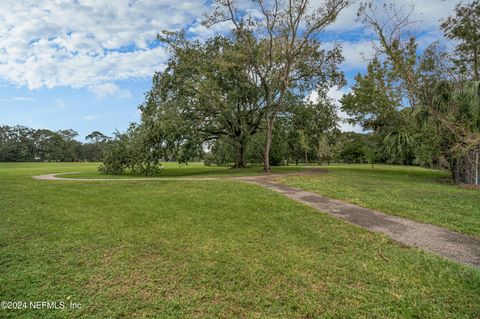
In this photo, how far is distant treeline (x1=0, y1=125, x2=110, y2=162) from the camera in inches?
2279

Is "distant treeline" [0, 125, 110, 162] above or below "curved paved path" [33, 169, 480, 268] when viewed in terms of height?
above

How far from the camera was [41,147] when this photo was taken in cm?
6312

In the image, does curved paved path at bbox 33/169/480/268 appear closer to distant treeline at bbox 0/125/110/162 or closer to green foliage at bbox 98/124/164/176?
green foliage at bbox 98/124/164/176

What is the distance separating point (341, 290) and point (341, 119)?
65.9 ft

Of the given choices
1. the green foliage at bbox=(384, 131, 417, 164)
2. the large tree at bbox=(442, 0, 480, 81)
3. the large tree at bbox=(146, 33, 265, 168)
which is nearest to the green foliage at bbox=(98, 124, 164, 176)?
the large tree at bbox=(146, 33, 265, 168)

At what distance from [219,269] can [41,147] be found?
251ft

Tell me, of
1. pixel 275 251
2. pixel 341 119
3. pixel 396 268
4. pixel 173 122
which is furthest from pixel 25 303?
pixel 341 119

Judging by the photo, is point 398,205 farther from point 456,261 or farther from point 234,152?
point 234,152

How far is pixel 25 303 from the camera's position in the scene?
8.48ft

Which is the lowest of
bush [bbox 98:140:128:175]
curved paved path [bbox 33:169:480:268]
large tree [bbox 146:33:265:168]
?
curved paved path [bbox 33:169:480:268]

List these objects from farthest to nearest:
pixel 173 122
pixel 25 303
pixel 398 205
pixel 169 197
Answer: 1. pixel 173 122
2. pixel 169 197
3. pixel 398 205
4. pixel 25 303

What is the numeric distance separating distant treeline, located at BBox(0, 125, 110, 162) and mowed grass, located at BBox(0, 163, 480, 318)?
5909 cm

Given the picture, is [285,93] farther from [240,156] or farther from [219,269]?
[219,269]

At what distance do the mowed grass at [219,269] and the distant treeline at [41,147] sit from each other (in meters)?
59.1
